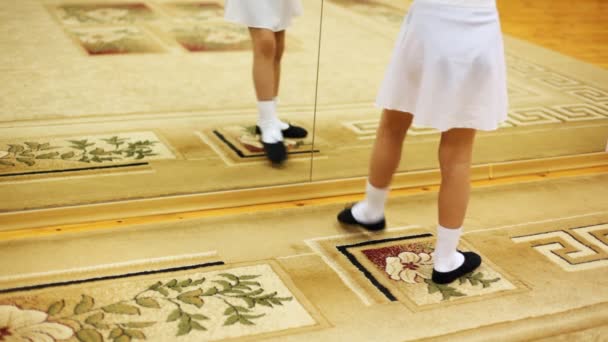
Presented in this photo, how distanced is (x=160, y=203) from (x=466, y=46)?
106 cm

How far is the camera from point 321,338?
5.37ft

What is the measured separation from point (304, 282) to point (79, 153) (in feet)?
2.79

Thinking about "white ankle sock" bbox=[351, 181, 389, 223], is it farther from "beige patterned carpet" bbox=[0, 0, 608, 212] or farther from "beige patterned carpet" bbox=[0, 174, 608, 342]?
"beige patterned carpet" bbox=[0, 0, 608, 212]

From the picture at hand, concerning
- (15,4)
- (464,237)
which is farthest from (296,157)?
(15,4)

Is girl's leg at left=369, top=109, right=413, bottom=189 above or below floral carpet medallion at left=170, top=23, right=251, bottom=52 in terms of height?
below

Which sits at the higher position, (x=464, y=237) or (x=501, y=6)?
(x=501, y=6)

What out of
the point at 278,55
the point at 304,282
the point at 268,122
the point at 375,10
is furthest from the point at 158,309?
the point at 375,10

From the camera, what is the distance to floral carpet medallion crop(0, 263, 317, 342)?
161cm

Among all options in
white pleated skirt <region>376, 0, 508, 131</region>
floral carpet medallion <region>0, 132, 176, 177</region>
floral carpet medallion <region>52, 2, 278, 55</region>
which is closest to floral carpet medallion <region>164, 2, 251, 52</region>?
floral carpet medallion <region>52, 2, 278, 55</region>

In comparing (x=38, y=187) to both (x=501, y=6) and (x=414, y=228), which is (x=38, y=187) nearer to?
(x=414, y=228)

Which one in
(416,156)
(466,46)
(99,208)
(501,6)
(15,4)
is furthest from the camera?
(416,156)

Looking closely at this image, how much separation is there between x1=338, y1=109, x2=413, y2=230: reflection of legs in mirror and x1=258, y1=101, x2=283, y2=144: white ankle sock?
1.31ft

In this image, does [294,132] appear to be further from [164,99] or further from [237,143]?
[164,99]

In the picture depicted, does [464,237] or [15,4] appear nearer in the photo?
[15,4]
